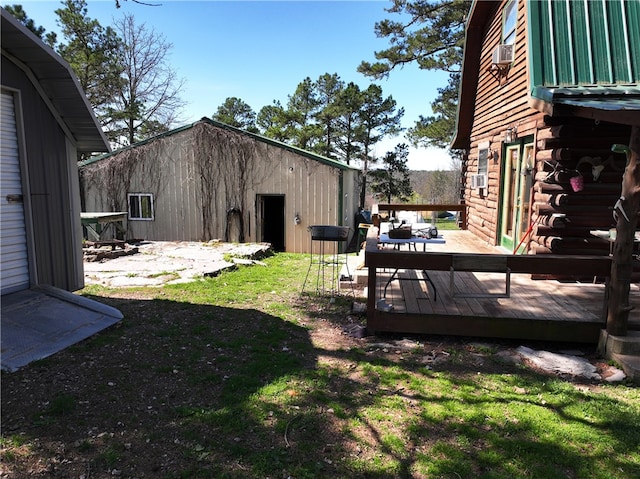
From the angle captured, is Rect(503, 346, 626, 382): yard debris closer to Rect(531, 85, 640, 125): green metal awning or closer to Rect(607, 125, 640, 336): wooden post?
Rect(607, 125, 640, 336): wooden post

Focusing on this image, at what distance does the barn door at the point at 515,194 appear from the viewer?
677cm

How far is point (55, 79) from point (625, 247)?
6538mm

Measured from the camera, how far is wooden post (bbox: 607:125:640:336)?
12.4 ft

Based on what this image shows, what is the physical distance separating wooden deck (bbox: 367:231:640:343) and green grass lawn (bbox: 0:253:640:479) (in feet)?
0.75

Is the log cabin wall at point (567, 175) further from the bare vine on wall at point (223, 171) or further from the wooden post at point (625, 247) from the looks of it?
the bare vine on wall at point (223, 171)

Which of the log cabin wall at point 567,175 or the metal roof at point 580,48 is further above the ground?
the metal roof at point 580,48

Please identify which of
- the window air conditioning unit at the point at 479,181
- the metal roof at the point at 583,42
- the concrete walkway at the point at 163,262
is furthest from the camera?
the window air conditioning unit at the point at 479,181

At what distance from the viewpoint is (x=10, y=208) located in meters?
4.72

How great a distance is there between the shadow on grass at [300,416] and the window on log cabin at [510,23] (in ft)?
19.9

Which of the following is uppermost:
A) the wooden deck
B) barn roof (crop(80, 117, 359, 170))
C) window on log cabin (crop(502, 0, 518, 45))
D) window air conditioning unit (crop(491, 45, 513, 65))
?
window on log cabin (crop(502, 0, 518, 45))

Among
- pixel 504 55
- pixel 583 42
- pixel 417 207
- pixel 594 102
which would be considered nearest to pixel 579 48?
pixel 583 42

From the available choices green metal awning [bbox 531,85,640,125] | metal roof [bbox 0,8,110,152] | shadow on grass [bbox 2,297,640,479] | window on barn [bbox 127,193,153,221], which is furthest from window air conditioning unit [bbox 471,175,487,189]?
window on barn [bbox 127,193,153,221]

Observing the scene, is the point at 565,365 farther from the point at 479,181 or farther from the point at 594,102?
the point at 479,181

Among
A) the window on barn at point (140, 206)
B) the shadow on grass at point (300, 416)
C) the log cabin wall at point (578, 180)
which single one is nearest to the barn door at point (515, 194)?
the log cabin wall at point (578, 180)
